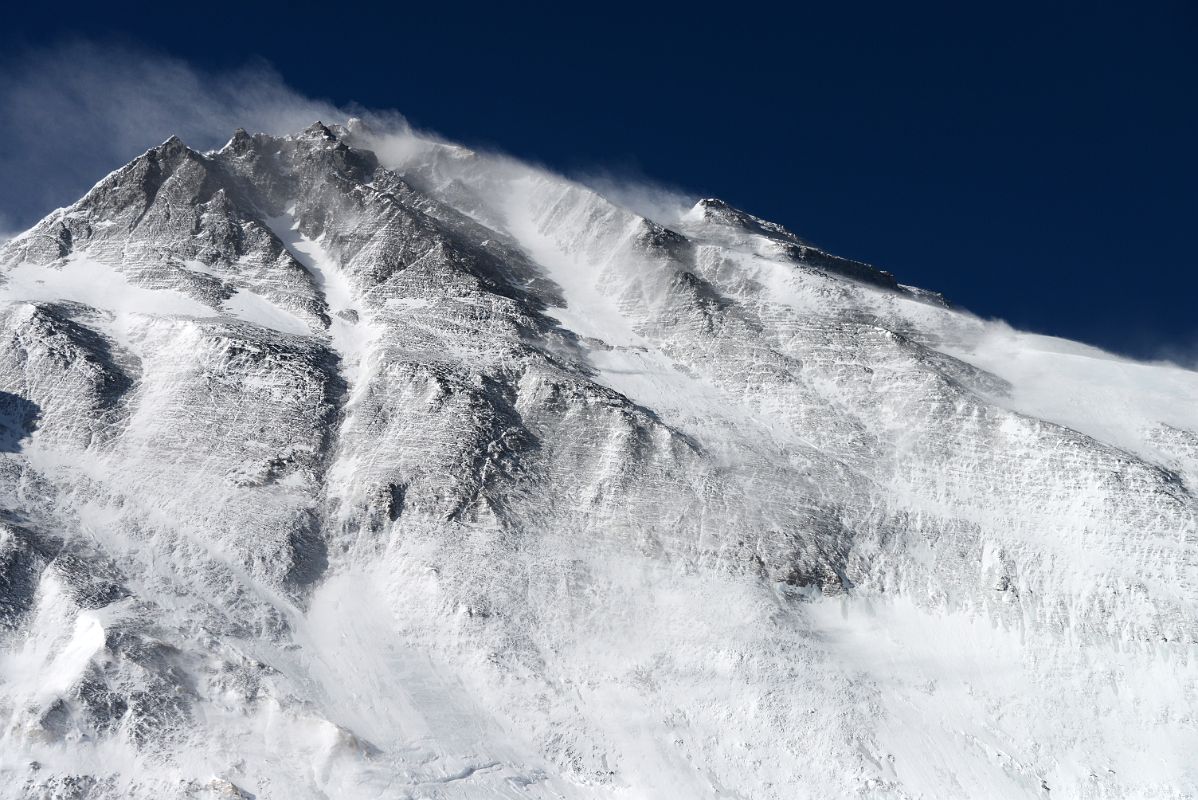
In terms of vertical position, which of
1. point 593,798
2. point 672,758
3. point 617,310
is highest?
point 617,310

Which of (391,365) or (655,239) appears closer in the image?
(391,365)

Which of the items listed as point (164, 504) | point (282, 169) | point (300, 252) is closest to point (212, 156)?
point (282, 169)

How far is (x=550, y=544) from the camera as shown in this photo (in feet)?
176

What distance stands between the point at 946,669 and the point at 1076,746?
22.4 feet

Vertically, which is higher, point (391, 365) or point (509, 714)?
point (391, 365)

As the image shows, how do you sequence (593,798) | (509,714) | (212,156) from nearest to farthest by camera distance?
(593,798)
(509,714)
(212,156)

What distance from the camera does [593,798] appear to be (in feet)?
131

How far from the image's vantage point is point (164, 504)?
51625mm

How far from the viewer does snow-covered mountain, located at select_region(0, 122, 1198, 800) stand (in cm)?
4097

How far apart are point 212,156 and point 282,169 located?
784 centimetres

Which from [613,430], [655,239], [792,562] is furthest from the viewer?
[655,239]

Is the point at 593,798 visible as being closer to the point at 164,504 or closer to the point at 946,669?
the point at 946,669

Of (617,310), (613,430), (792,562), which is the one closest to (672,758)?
(792,562)

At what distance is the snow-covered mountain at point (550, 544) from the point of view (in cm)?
4097
